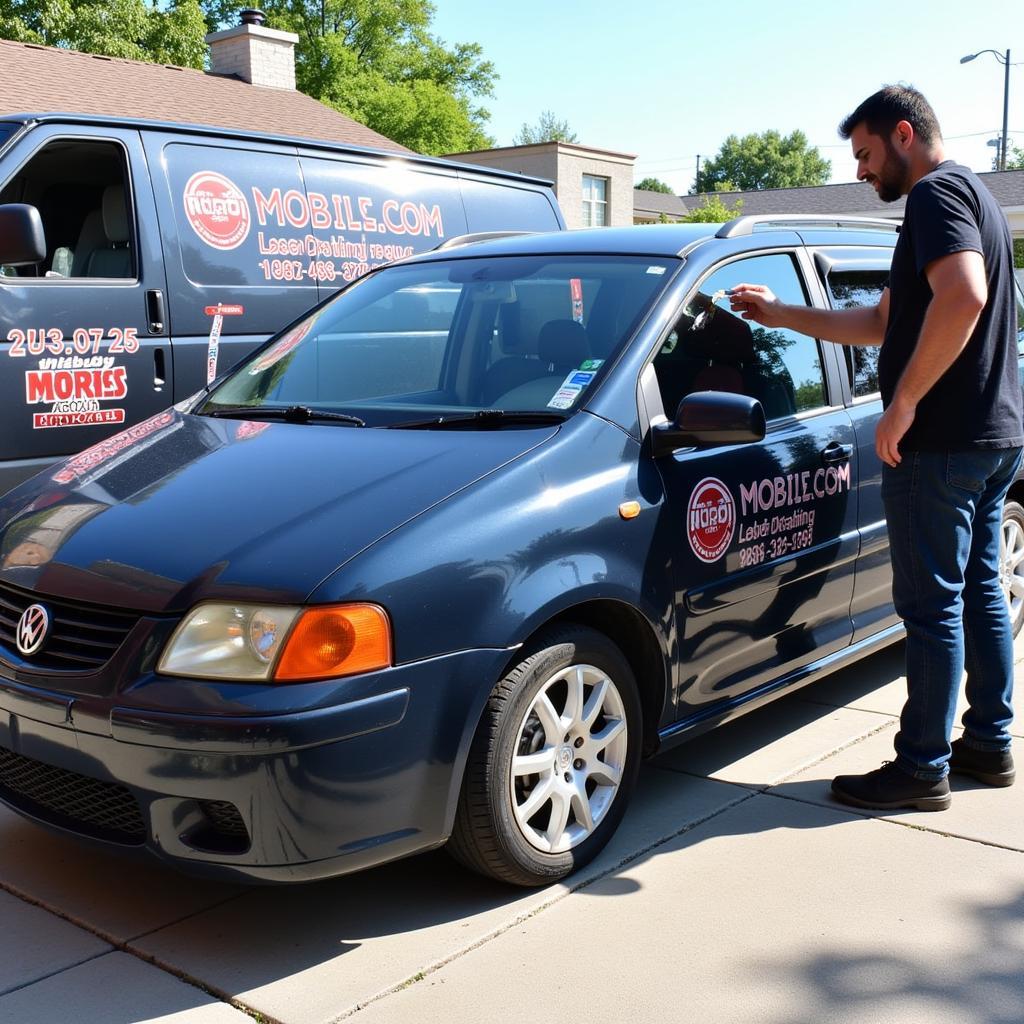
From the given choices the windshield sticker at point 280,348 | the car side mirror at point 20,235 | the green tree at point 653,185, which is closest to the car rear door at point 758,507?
the windshield sticker at point 280,348

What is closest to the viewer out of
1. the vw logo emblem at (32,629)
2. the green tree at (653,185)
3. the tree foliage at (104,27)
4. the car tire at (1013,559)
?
the vw logo emblem at (32,629)

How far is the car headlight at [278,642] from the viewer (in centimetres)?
263

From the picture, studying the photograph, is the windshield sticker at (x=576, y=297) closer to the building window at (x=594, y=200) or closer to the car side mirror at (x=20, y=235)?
the car side mirror at (x=20, y=235)

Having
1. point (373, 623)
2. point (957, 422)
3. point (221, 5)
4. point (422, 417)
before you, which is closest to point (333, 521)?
point (373, 623)

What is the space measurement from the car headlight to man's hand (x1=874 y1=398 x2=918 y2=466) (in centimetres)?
160

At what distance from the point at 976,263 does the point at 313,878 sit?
2327mm

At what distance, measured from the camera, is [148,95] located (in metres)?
16.3

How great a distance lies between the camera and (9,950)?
292 cm

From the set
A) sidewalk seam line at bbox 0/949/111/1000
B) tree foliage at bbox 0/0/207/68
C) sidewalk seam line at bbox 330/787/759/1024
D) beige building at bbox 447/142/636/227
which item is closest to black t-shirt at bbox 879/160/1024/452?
sidewalk seam line at bbox 330/787/759/1024

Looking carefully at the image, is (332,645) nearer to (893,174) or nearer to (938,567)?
(938,567)

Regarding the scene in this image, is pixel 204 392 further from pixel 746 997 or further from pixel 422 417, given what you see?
pixel 746 997

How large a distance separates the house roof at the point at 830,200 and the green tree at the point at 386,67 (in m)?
8.55

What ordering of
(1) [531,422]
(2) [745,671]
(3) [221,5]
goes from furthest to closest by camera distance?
(3) [221,5], (2) [745,671], (1) [531,422]

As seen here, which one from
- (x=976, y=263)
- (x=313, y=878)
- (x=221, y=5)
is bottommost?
(x=313, y=878)
